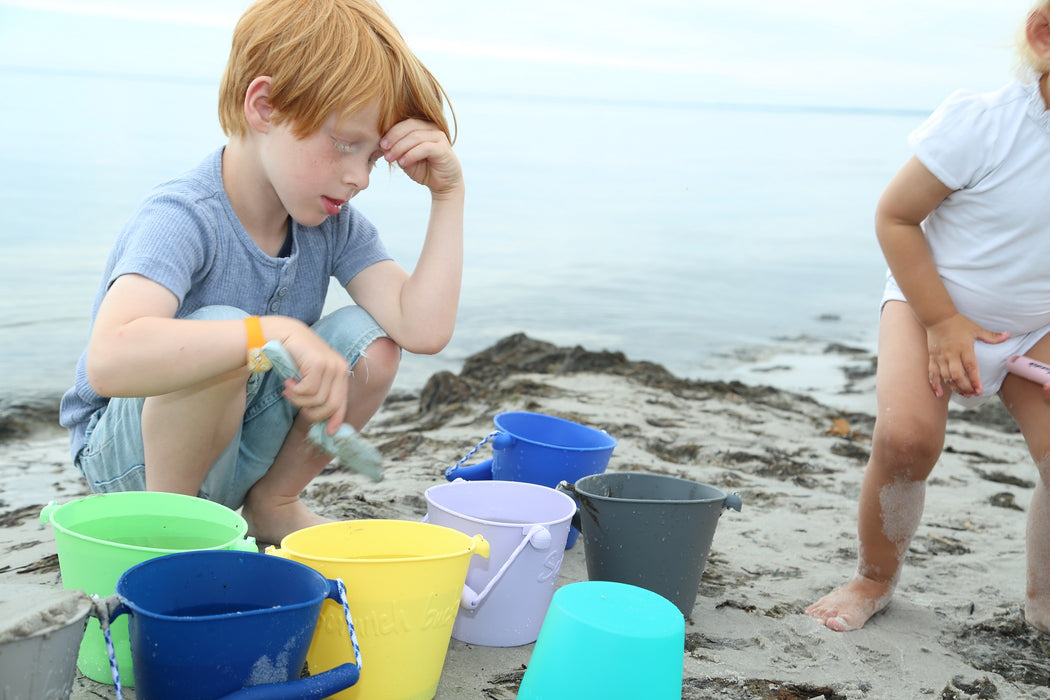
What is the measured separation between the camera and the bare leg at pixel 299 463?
2.28m

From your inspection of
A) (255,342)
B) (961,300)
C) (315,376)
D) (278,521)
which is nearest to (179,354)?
(255,342)

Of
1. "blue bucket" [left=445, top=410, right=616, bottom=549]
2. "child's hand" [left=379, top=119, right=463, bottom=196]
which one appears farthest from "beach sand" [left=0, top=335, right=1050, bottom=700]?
"child's hand" [left=379, top=119, right=463, bottom=196]

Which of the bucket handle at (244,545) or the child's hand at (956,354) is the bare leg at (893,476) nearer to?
the child's hand at (956,354)

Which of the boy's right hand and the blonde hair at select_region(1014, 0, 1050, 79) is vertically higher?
the blonde hair at select_region(1014, 0, 1050, 79)

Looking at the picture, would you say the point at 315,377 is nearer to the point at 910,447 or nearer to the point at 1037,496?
the point at 910,447

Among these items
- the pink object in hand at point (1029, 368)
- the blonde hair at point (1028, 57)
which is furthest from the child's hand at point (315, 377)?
the blonde hair at point (1028, 57)

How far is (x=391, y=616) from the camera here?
1.58 m

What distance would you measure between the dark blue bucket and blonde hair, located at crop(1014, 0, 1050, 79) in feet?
6.79

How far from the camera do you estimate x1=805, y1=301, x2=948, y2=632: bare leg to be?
7.47 feet

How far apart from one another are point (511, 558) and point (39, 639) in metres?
0.91

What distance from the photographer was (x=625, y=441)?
12.0ft

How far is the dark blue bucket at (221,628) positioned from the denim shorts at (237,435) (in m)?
0.63

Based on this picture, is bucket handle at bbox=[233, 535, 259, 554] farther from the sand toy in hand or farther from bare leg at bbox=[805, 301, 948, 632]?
bare leg at bbox=[805, 301, 948, 632]

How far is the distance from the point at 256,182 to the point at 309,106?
0.91 feet
